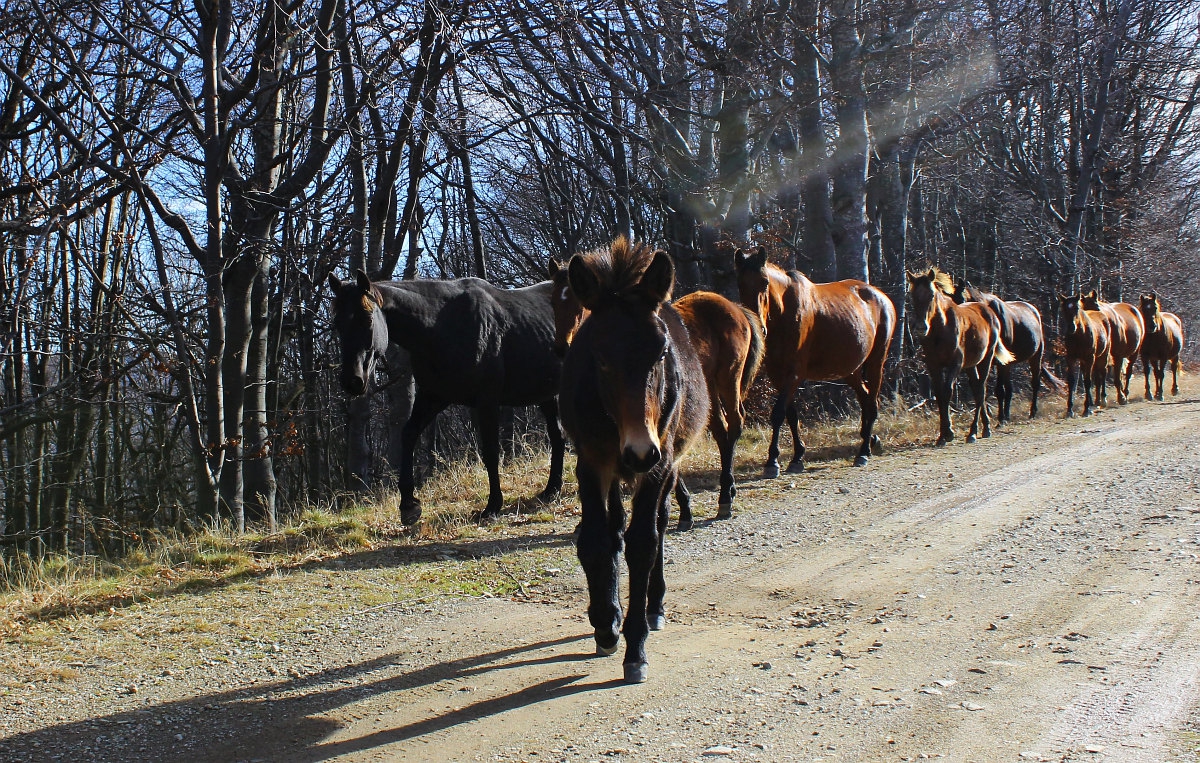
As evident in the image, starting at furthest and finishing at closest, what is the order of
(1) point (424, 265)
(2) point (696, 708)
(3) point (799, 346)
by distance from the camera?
(1) point (424, 265)
(3) point (799, 346)
(2) point (696, 708)

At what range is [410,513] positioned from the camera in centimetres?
858

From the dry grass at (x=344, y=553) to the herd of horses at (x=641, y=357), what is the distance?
53cm

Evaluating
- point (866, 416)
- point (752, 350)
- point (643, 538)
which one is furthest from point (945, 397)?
point (643, 538)

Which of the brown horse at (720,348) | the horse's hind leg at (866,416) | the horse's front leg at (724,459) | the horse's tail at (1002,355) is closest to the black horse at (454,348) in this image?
the brown horse at (720,348)

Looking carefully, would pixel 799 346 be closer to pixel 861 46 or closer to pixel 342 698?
pixel 861 46

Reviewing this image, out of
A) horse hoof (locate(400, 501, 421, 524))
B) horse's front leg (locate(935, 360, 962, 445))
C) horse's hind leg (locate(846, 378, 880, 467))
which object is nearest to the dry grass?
horse hoof (locate(400, 501, 421, 524))

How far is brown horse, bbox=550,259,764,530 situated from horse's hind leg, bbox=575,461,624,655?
2.59 meters

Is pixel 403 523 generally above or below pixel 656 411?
below

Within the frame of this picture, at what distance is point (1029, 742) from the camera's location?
11.1 feet

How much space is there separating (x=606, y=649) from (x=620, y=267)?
1.96 meters

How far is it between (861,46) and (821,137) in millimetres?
1510

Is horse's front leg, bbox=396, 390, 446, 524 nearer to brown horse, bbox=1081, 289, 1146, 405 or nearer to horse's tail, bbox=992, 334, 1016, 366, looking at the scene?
horse's tail, bbox=992, 334, 1016, 366

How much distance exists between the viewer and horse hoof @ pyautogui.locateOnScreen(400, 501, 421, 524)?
8.52m

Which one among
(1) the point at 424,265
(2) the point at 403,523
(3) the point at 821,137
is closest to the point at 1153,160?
(3) the point at 821,137
